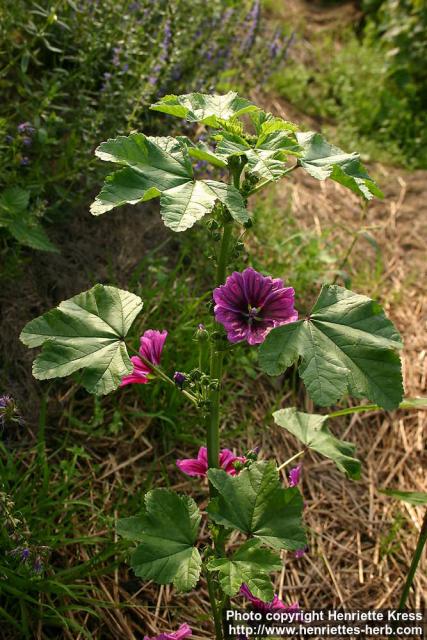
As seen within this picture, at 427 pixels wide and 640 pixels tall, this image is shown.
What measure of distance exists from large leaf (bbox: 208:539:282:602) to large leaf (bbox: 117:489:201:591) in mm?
58

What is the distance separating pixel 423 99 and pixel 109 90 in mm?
3254

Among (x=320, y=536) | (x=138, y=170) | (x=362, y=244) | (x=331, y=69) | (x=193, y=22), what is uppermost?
(x=138, y=170)

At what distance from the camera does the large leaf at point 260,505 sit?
1412 mm

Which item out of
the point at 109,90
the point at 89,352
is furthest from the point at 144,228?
the point at 89,352

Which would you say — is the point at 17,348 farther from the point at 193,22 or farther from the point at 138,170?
the point at 193,22

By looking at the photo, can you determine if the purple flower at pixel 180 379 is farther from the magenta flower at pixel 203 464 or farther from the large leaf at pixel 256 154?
the large leaf at pixel 256 154

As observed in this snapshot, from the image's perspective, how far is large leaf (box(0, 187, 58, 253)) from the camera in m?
2.25

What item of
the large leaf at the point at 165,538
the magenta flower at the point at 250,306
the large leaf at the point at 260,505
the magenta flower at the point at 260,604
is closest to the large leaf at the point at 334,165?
the magenta flower at the point at 250,306

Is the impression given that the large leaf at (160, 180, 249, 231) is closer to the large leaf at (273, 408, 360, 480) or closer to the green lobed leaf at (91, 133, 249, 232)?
the green lobed leaf at (91, 133, 249, 232)

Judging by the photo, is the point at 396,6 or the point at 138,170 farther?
the point at 396,6

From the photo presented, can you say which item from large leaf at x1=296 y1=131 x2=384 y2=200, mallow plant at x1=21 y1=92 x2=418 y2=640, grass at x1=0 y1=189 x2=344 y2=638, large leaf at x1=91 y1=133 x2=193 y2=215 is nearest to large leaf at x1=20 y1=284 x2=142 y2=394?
mallow plant at x1=21 y1=92 x2=418 y2=640

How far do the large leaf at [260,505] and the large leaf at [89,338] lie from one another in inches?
12.4

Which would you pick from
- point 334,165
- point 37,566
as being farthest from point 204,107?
point 37,566

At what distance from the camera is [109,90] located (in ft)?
8.87
